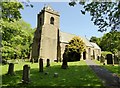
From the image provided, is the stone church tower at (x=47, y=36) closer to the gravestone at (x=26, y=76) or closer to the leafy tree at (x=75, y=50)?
the leafy tree at (x=75, y=50)

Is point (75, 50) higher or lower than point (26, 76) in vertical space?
higher

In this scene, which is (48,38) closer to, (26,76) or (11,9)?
(11,9)

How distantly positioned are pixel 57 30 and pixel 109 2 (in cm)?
3578

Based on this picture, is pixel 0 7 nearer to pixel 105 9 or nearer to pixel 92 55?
pixel 105 9

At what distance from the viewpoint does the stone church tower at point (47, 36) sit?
44.8 metres

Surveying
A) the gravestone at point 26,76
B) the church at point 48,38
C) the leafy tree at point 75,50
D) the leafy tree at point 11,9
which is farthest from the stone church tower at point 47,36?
the gravestone at point 26,76

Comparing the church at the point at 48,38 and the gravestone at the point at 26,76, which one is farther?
the church at the point at 48,38

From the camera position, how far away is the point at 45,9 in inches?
1877

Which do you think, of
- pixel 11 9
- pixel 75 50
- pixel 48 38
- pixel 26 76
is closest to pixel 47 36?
pixel 48 38

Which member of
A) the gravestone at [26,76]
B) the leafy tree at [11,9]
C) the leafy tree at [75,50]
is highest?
the leafy tree at [11,9]

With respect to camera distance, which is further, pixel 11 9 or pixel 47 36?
pixel 47 36

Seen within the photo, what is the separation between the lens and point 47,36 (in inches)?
1826

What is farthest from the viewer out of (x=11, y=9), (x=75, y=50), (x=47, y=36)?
(x=47, y=36)

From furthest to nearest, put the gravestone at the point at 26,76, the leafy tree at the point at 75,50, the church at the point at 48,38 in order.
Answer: the church at the point at 48,38, the leafy tree at the point at 75,50, the gravestone at the point at 26,76
